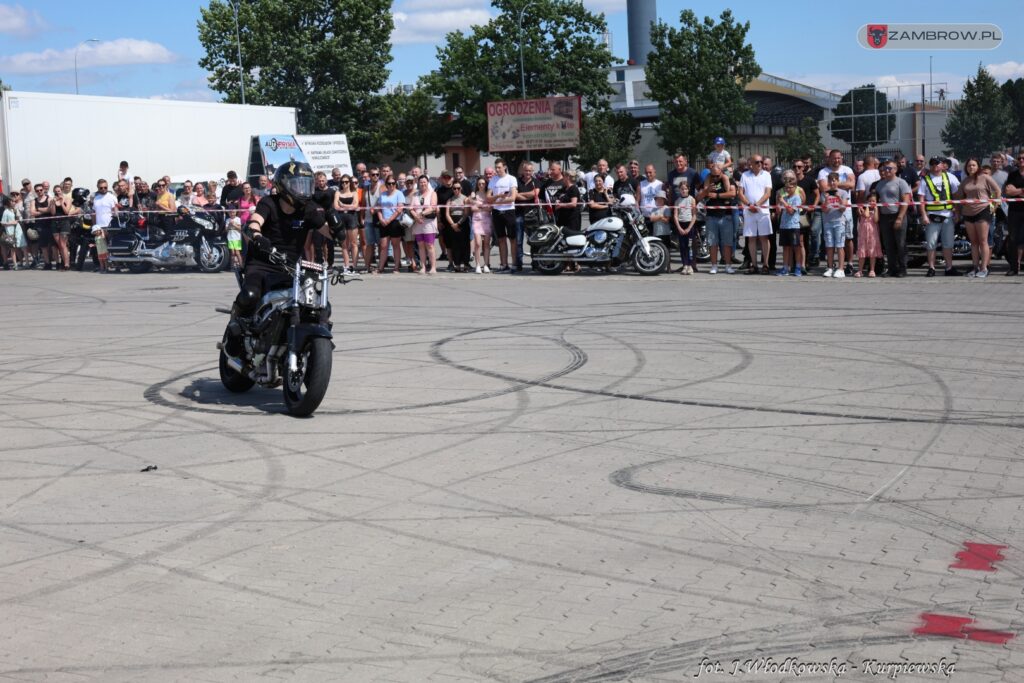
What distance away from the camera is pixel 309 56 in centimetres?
7575

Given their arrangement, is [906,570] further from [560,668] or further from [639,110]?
[639,110]

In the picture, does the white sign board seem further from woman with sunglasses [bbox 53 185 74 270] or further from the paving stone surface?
the paving stone surface

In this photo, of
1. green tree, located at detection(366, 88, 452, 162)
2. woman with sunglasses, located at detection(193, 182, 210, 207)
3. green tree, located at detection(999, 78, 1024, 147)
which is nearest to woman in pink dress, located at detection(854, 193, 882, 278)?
woman with sunglasses, located at detection(193, 182, 210, 207)

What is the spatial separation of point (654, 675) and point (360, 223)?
1991 centimetres

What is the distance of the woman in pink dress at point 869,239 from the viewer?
18594 millimetres

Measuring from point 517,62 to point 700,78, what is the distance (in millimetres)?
12895

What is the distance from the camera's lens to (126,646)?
4879mm

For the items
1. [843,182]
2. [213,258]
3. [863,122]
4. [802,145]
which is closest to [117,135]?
[213,258]

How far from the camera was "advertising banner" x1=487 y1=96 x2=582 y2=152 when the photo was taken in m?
53.6

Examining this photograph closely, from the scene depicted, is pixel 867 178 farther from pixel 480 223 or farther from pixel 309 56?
pixel 309 56

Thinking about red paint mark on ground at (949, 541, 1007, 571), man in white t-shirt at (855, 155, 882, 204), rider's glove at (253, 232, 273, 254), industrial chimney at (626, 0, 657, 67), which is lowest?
red paint mark on ground at (949, 541, 1007, 571)

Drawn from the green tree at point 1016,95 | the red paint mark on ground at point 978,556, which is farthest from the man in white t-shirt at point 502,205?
the green tree at point 1016,95

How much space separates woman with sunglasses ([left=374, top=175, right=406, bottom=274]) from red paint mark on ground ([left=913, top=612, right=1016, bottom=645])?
18.1 m

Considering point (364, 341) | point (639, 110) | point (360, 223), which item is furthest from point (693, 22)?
point (364, 341)
